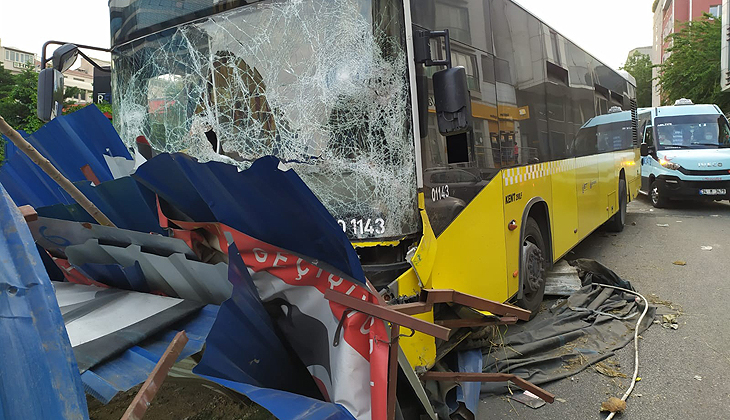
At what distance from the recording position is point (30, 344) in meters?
1.19

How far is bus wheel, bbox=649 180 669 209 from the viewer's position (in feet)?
46.5

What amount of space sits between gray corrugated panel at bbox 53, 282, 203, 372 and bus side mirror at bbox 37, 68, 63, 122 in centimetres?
271

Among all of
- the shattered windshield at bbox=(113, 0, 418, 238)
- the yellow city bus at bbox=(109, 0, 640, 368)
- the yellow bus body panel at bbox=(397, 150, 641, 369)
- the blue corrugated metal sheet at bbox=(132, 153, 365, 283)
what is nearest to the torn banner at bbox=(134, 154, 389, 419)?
the blue corrugated metal sheet at bbox=(132, 153, 365, 283)

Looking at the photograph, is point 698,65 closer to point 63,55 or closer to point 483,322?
point 483,322

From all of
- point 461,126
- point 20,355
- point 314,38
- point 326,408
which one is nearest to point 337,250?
point 326,408

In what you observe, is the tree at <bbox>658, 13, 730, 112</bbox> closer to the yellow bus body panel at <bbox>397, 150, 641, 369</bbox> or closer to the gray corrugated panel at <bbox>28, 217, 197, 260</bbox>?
the yellow bus body panel at <bbox>397, 150, 641, 369</bbox>

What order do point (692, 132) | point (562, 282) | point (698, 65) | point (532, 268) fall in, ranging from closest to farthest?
point (532, 268) → point (562, 282) → point (692, 132) → point (698, 65)

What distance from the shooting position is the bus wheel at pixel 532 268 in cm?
503

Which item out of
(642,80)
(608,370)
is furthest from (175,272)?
(642,80)

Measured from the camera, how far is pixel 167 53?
11.8 feet

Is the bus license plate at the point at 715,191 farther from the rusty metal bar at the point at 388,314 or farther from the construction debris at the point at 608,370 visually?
the rusty metal bar at the point at 388,314

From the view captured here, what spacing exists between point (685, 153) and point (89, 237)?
14829 mm

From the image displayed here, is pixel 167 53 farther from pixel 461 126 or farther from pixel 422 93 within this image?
pixel 461 126

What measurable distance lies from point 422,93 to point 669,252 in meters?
7.24
